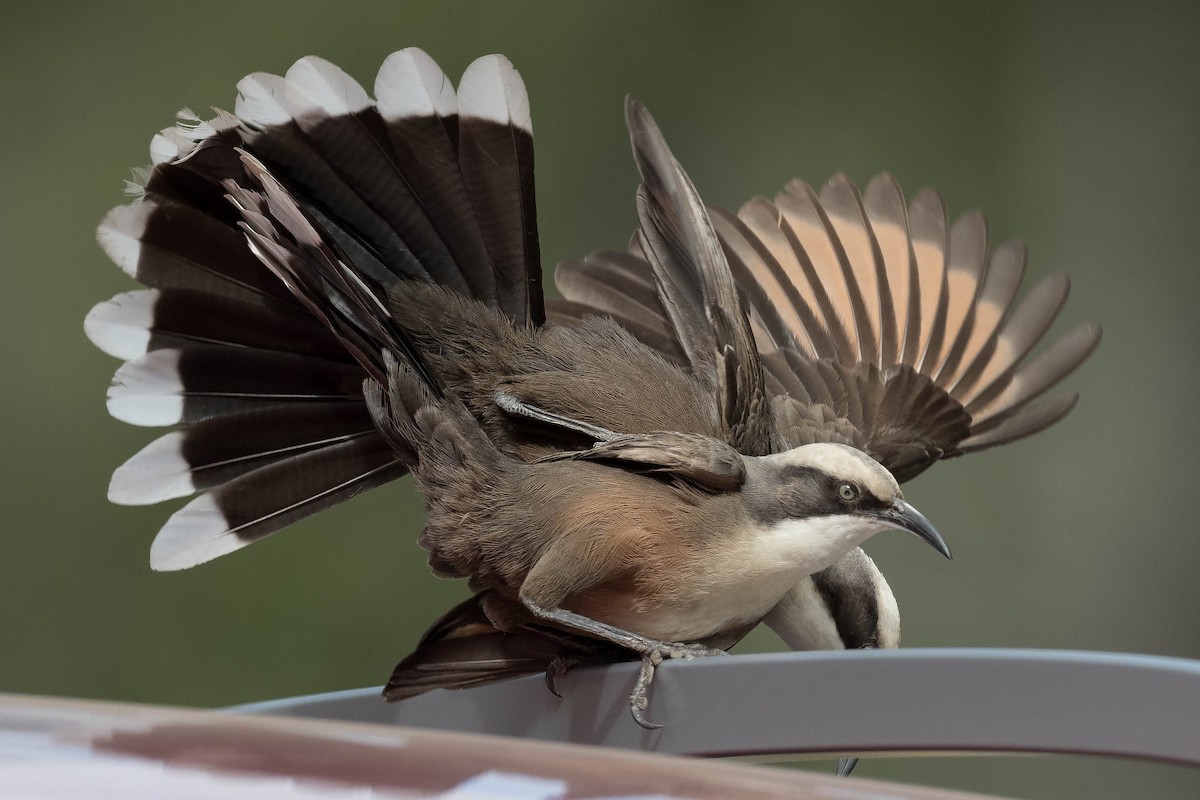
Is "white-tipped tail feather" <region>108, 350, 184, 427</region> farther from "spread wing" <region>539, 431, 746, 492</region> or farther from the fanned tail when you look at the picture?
"spread wing" <region>539, 431, 746, 492</region>

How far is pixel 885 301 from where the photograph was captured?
4.53 feet

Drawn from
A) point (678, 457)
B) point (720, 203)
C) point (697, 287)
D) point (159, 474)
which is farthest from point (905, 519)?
point (720, 203)

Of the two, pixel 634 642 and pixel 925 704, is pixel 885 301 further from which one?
pixel 925 704

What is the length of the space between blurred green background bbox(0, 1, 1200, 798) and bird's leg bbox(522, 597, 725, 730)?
1193mm

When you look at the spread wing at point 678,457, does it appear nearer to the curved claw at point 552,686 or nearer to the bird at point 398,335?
the bird at point 398,335

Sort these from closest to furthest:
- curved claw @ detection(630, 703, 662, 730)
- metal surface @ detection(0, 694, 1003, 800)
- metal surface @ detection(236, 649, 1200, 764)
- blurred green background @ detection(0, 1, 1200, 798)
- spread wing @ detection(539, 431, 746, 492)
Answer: metal surface @ detection(0, 694, 1003, 800) < metal surface @ detection(236, 649, 1200, 764) < curved claw @ detection(630, 703, 662, 730) < spread wing @ detection(539, 431, 746, 492) < blurred green background @ detection(0, 1, 1200, 798)

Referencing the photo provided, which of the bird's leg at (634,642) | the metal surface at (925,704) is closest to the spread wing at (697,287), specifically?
the bird's leg at (634,642)

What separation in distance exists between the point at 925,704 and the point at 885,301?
0.86m

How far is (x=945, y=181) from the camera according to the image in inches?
90.4

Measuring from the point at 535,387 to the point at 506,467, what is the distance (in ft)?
0.24

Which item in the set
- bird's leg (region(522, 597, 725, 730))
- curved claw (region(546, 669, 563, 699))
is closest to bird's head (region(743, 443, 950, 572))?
bird's leg (region(522, 597, 725, 730))

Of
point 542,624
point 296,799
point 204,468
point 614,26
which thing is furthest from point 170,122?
point 296,799

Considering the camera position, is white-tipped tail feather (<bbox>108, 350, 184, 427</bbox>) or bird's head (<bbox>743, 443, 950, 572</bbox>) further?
white-tipped tail feather (<bbox>108, 350, 184, 427</bbox>)

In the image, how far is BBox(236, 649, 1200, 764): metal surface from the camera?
512 millimetres
